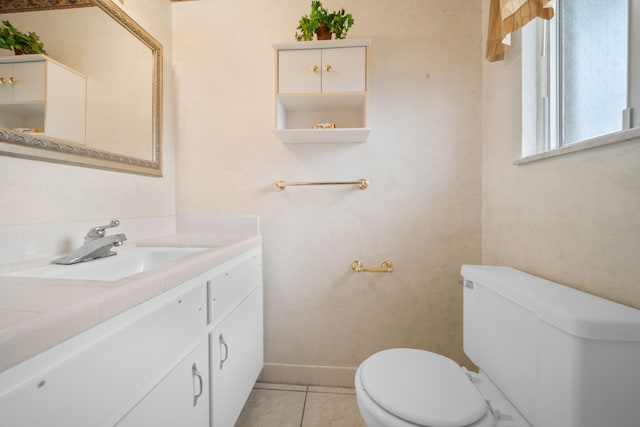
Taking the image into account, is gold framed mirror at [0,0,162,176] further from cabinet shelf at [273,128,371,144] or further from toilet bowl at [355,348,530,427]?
toilet bowl at [355,348,530,427]

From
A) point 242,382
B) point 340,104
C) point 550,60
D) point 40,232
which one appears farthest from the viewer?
→ point 340,104

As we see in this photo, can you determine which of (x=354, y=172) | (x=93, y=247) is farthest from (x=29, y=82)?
(x=354, y=172)

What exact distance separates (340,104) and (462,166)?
75cm

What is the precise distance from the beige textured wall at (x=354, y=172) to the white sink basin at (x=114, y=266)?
461 millimetres

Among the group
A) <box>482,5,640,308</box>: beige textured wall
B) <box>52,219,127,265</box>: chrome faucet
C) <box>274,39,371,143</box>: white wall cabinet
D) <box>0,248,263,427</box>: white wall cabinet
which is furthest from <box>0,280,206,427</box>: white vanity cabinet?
<box>482,5,640,308</box>: beige textured wall

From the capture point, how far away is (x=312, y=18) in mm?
1239

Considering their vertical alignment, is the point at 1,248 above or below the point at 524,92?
below

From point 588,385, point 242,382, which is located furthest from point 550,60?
point 242,382

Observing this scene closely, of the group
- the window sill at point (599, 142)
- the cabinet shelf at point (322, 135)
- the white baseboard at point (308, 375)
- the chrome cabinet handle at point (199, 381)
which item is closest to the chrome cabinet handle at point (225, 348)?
the chrome cabinet handle at point (199, 381)

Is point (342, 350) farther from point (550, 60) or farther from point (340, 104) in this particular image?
point (550, 60)

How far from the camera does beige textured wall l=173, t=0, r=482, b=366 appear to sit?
4.64 feet

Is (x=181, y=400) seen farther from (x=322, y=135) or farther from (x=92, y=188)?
(x=322, y=135)

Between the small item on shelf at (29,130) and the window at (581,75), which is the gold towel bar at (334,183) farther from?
the small item on shelf at (29,130)

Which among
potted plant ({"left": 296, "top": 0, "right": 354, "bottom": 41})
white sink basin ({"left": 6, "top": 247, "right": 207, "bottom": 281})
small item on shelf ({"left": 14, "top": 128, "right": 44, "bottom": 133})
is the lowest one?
white sink basin ({"left": 6, "top": 247, "right": 207, "bottom": 281})
